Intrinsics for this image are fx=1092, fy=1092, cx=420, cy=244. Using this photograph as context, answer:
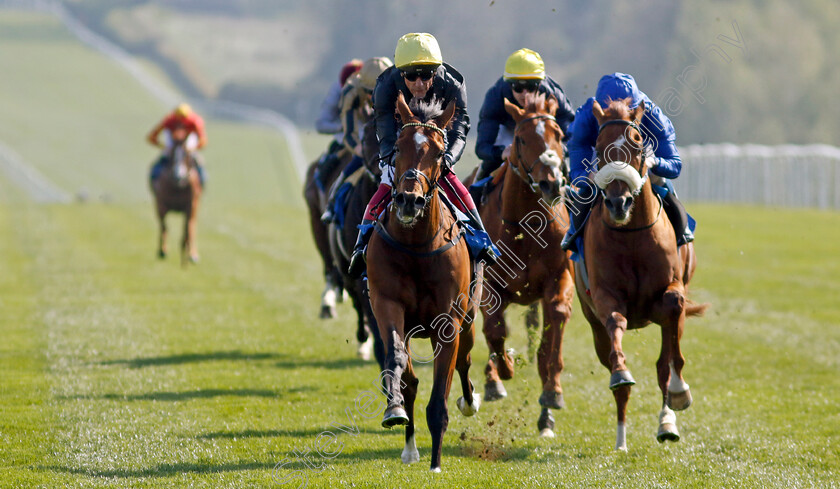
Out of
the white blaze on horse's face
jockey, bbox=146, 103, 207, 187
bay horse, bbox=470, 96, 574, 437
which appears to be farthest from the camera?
jockey, bbox=146, 103, 207, 187

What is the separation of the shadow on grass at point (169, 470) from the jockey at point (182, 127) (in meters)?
12.4

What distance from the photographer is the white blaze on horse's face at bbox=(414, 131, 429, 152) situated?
19.5 ft

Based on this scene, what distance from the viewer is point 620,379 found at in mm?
6234

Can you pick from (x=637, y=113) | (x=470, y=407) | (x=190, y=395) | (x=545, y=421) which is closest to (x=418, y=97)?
(x=637, y=113)

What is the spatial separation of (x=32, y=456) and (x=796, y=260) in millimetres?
15769

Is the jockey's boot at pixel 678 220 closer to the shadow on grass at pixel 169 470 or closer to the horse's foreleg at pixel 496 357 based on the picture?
the horse's foreleg at pixel 496 357

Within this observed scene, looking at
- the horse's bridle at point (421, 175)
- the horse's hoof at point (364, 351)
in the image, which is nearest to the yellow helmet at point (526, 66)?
the horse's bridle at point (421, 175)

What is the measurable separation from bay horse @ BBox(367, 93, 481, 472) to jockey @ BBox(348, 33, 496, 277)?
0.17m

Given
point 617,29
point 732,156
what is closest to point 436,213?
Result: point 732,156

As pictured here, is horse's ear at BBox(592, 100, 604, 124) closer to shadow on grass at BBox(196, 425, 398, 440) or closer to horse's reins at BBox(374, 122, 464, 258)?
horse's reins at BBox(374, 122, 464, 258)

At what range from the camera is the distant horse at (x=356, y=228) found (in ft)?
26.2

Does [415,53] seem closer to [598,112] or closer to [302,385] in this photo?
[598,112]

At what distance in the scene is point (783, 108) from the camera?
162ft

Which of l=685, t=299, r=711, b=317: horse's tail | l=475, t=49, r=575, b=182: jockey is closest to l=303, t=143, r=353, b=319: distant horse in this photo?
l=475, t=49, r=575, b=182: jockey
